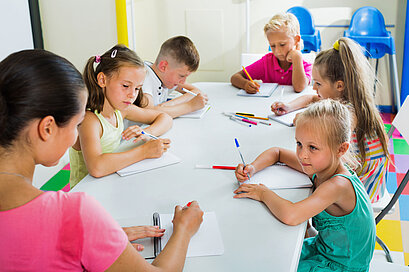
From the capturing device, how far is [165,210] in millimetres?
1193

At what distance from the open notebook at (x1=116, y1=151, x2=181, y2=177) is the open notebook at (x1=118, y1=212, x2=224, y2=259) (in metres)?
0.29

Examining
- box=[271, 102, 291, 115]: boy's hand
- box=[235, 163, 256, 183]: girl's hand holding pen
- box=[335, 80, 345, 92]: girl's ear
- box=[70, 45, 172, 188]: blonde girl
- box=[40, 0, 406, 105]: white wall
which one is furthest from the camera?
box=[40, 0, 406, 105]: white wall

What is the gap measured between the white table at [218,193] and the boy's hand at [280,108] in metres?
0.11

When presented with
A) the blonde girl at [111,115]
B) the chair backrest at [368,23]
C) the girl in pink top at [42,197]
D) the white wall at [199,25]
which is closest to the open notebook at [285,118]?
the blonde girl at [111,115]

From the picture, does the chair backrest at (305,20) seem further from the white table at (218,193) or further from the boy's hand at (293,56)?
the white table at (218,193)

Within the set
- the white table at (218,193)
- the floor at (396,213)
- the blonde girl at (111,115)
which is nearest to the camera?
the white table at (218,193)

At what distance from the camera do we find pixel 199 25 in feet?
14.1

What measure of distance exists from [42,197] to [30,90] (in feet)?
0.62

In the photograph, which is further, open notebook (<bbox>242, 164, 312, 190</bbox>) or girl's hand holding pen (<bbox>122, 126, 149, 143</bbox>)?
girl's hand holding pen (<bbox>122, 126, 149, 143</bbox>)

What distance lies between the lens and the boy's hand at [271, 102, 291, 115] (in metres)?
2.01

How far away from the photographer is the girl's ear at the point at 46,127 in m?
0.81

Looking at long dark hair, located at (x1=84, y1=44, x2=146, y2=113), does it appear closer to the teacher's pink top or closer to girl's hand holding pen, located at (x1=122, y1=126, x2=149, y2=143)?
girl's hand holding pen, located at (x1=122, y1=126, x2=149, y2=143)

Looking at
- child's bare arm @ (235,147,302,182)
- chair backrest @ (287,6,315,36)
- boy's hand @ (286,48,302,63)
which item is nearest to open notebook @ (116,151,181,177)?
child's bare arm @ (235,147,302,182)

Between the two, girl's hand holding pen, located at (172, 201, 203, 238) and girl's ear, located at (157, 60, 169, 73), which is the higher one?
girl's ear, located at (157, 60, 169, 73)
